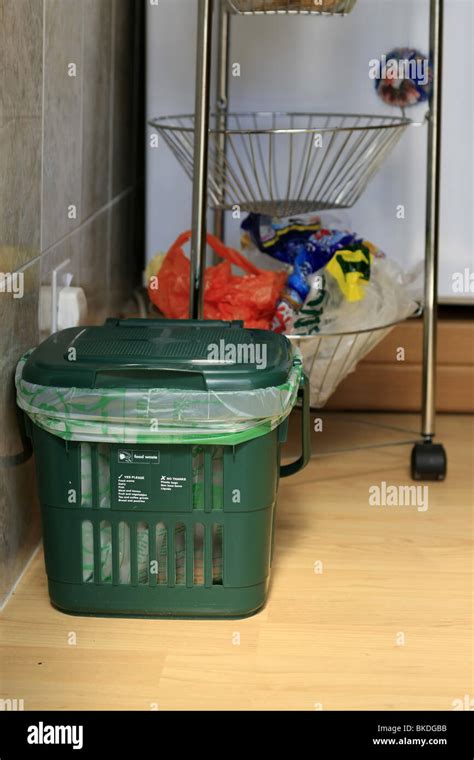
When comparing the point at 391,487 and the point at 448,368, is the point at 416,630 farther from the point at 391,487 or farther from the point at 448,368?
the point at 448,368

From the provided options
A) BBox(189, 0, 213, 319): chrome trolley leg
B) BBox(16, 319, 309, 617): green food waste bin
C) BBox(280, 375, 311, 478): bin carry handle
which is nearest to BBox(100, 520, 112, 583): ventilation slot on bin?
BBox(16, 319, 309, 617): green food waste bin

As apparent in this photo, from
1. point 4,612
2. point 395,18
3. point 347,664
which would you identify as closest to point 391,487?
point 347,664

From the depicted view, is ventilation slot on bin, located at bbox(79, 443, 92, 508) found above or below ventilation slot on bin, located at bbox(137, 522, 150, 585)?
above

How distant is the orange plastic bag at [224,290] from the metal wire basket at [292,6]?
1.10ft

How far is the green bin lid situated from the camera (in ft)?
3.49

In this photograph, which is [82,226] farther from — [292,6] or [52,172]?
[292,6]

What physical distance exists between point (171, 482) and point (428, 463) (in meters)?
0.56

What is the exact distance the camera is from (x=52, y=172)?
1.31 m

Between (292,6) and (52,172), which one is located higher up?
(292,6)

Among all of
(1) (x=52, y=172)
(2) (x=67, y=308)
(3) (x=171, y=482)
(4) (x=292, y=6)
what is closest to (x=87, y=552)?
(3) (x=171, y=482)

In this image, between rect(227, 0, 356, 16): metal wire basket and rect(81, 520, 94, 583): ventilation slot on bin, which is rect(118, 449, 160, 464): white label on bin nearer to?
rect(81, 520, 94, 583): ventilation slot on bin

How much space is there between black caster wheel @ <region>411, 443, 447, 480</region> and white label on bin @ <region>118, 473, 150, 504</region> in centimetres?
56

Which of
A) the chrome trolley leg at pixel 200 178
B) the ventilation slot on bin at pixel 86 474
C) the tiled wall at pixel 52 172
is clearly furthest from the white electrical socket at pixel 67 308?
the ventilation slot on bin at pixel 86 474

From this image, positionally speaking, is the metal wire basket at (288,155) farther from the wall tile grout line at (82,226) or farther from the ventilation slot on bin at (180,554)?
the ventilation slot on bin at (180,554)
